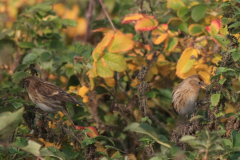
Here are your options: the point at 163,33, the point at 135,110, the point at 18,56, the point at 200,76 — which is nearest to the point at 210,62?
the point at 200,76

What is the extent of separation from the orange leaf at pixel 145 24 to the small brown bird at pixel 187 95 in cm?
61

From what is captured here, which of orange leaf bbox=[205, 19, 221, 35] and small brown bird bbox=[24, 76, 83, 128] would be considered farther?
orange leaf bbox=[205, 19, 221, 35]

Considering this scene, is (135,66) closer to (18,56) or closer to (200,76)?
Result: (200,76)

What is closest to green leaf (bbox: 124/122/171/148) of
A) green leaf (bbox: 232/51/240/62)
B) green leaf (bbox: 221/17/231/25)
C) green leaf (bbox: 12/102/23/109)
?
green leaf (bbox: 232/51/240/62)

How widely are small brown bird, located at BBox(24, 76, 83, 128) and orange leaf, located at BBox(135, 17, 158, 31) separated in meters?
0.85

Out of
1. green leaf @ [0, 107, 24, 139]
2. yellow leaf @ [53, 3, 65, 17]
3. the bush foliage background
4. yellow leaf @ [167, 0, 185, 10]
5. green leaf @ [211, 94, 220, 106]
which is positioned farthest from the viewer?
yellow leaf @ [53, 3, 65, 17]

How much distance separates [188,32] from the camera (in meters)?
4.25

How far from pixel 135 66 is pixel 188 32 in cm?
67

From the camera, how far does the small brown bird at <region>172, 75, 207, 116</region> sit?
3.81 m

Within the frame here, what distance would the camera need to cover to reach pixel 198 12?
158 inches

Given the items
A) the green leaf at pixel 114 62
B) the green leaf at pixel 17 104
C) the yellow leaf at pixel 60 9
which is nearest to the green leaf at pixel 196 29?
the green leaf at pixel 114 62

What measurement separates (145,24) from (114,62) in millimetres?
477

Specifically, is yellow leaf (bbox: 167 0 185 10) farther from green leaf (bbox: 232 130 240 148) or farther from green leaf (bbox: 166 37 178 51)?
green leaf (bbox: 232 130 240 148)

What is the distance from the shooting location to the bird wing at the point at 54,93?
11.6 ft
